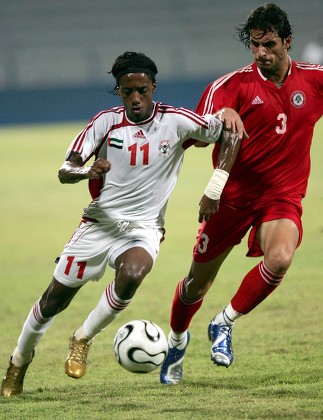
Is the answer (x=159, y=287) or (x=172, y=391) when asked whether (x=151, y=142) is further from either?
(x=159, y=287)

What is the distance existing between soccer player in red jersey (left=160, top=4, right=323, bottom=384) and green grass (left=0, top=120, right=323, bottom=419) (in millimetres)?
585

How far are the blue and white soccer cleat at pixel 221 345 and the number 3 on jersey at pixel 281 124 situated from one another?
133 cm

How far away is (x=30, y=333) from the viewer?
6.08m

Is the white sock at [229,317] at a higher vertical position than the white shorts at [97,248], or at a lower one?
lower

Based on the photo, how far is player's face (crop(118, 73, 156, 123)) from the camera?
5790 millimetres

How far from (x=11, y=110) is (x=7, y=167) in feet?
12.5

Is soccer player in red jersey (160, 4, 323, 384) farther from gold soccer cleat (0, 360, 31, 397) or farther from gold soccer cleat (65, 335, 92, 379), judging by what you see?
gold soccer cleat (0, 360, 31, 397)

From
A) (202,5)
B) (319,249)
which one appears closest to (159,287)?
(319,249)

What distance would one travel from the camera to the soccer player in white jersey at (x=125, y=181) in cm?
581

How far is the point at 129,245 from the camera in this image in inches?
231

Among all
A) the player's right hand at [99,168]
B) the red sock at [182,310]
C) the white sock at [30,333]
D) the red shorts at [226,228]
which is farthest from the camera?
the red sock at [182,310]

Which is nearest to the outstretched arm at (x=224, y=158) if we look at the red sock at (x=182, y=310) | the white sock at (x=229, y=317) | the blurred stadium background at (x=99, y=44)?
the white sock at (x=229, y=317)

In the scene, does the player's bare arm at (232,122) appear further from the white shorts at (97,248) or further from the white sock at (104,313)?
A: the white sock at (104,313)

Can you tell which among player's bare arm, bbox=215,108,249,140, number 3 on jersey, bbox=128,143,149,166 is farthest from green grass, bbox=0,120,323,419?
player's bare arm, bbox=215,108,249,140
